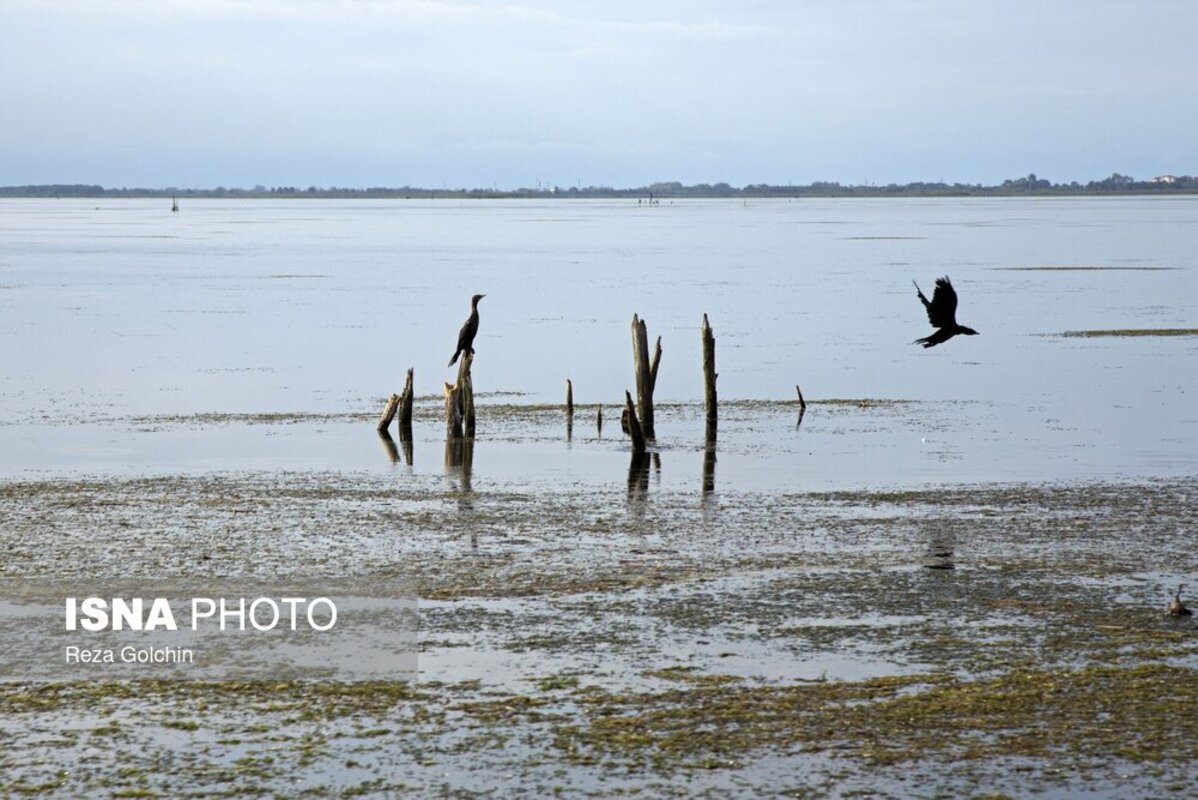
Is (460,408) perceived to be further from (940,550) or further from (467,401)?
(940,550)

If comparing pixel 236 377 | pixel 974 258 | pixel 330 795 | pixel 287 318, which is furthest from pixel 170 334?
pixel 974 258

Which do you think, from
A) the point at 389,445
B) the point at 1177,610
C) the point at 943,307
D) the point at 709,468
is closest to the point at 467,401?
the point at 389,445

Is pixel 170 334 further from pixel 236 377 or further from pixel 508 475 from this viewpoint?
pixel 508 475

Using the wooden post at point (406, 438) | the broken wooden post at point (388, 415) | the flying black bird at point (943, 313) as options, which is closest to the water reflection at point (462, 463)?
the wooden post at point (406, 438)

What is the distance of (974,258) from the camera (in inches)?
3487

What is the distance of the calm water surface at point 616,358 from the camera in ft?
79.2

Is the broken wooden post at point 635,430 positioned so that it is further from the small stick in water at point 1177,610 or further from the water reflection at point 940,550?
the small stick in water at point 1177,610

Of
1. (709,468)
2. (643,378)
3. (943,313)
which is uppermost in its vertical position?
(943,313)

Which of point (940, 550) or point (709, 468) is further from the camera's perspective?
point (709, 468)

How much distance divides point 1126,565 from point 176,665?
8.97m

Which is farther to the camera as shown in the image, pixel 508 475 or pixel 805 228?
pixel 805 228

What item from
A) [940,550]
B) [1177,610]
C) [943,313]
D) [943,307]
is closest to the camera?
[1177,610]

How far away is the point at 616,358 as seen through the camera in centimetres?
4022

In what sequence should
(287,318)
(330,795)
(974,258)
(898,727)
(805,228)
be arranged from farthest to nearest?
(805,228), (974,258), (287,318), (898,727), (330,795)
